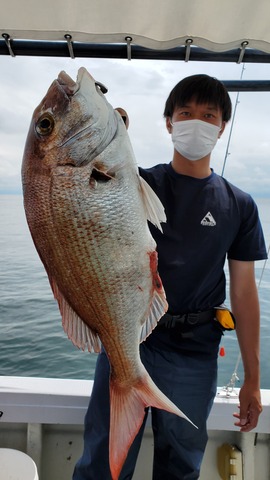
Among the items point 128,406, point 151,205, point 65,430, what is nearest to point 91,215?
point 151,205

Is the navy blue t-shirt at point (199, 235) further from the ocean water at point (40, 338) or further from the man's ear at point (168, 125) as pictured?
the ocean water at point (40, 338)

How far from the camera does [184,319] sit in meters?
2.05

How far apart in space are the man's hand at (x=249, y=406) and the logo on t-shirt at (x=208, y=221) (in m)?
0.94

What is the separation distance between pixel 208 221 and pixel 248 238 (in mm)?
287

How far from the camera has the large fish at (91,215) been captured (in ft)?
4.24

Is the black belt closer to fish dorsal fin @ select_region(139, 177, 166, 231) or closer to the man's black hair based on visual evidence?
fish dorsal fin @ select_region(139, 177, 166, 231)

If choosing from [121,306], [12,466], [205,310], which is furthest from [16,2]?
[12,466]

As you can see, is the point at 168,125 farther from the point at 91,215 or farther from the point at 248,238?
the point at 91,215

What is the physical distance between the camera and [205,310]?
6.90 feet

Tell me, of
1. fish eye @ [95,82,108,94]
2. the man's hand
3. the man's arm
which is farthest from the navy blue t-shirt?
fish eye @ [95,82,108,94]

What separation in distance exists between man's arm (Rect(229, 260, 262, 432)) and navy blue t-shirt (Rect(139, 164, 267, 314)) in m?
0.11

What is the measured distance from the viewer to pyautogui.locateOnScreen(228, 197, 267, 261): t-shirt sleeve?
7.20 ft

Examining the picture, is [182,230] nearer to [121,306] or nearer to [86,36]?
[121,306]

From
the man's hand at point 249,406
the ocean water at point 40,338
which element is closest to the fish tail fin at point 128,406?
the man's hand at point 249,406
